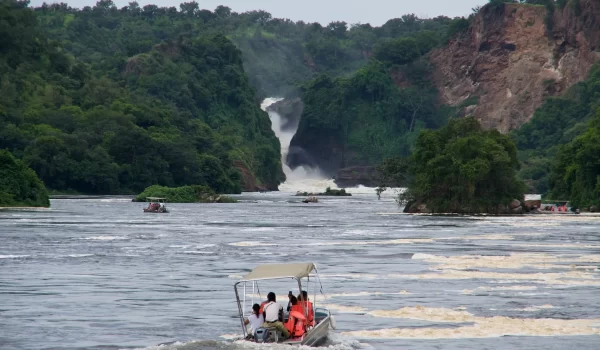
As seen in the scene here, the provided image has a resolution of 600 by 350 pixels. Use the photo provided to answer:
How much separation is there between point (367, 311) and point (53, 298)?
11.5 m

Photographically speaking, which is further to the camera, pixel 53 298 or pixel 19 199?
pixel 19 199

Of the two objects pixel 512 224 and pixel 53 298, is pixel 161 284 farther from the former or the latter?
pixel 512 224

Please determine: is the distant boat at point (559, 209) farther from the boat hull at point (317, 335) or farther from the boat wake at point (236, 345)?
the boat hull at point (317, 335)

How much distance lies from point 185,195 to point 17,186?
43.1 m

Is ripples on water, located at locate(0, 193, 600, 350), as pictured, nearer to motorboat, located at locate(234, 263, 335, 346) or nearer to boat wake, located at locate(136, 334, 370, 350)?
boat wake, located at locate(136, 334, 370, 350)

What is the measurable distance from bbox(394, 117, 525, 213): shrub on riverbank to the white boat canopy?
73.8 metres

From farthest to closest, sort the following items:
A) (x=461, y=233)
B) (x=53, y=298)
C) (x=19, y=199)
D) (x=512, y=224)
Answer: (x=19, y=199) < (x=512, y=224) < (x=461, y=233) < (x=53, y=298)

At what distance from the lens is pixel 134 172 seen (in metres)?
180

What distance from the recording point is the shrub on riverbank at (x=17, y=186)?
116 metres

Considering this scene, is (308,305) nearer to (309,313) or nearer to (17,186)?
(309,313)

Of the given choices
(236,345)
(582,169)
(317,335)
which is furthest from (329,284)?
(582,169)

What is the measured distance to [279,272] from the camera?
103 ft

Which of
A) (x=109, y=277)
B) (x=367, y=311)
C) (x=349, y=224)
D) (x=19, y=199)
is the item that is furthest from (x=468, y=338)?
(x=19, y=199)

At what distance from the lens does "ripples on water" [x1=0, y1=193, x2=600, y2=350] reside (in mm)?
32469
